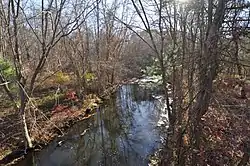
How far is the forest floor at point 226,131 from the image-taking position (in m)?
4.82

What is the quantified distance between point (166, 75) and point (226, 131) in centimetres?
490

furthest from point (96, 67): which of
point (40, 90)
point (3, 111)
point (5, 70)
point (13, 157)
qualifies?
point (13, 157)

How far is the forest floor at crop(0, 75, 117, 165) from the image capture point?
36.6ft

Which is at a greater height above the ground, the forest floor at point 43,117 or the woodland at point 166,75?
the woodland at point 166,75

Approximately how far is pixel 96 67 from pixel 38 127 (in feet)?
34.0

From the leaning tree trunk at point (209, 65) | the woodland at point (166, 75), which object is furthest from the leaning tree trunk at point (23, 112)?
the leaning tree trunk at point (209, 65)

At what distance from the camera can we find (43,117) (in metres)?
13.8

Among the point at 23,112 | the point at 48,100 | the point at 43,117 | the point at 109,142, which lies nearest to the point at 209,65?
the point at 23,112

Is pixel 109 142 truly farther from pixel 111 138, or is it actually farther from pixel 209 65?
pixel 209 65

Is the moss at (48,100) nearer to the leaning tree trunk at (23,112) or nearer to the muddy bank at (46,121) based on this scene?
the muddy bank at (46,121)

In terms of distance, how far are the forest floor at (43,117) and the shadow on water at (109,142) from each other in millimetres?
515

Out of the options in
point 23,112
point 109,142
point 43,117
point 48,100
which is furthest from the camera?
point 48,100

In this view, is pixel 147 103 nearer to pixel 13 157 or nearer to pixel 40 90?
pixel 40 90

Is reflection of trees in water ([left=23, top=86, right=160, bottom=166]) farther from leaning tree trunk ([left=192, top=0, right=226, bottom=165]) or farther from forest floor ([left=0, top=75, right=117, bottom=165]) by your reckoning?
leaning tree trunk ([left=192, top=0, right=226, bottom=165])
